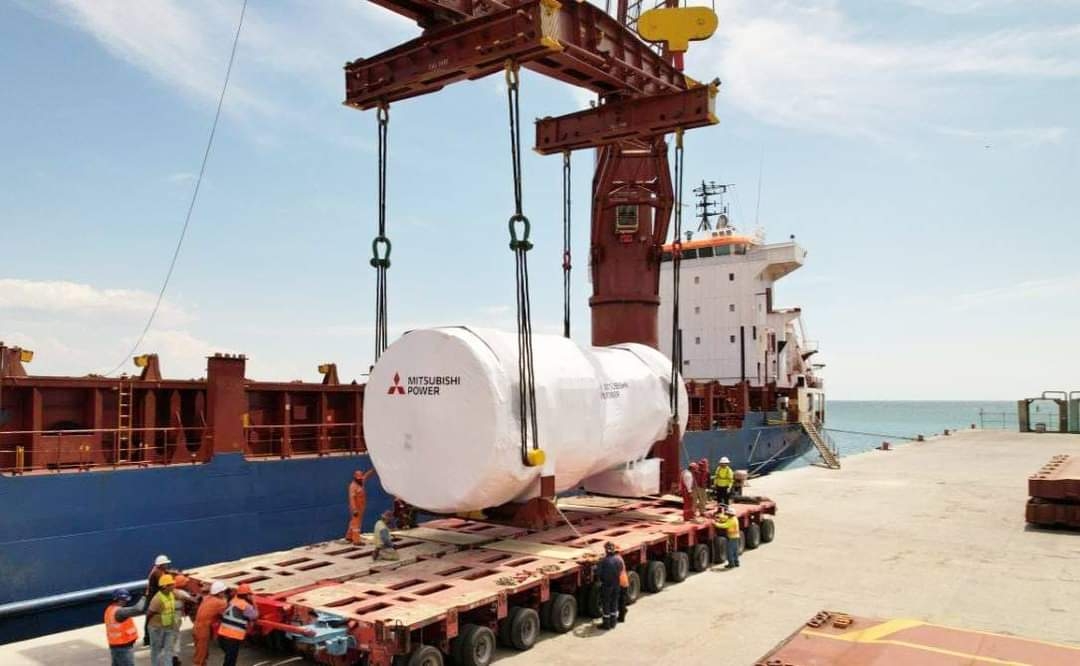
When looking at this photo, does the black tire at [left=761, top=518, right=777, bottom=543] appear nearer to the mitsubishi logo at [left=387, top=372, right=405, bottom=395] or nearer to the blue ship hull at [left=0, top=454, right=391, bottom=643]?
the blue ship hull at [left=0, top=454, right=391, bottom=643]

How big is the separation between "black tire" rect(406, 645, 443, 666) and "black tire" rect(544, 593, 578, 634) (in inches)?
81.8

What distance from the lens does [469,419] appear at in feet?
32.4

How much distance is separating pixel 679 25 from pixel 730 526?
402 inches

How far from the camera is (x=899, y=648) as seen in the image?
6426 millimetres

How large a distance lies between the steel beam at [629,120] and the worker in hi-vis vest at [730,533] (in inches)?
263

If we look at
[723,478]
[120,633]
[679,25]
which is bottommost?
[120,633]

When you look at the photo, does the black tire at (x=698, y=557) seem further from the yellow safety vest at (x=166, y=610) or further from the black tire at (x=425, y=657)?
the yellow safety vest at (x=166, y=610)

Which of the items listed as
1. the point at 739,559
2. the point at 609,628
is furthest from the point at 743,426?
the point at 609,628

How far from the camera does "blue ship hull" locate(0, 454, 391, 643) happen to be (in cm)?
1064

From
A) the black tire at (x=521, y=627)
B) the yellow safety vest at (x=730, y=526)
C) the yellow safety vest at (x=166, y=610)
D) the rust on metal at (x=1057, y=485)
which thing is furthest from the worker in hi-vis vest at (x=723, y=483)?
the yellow safety vest at (x=166, y=610)

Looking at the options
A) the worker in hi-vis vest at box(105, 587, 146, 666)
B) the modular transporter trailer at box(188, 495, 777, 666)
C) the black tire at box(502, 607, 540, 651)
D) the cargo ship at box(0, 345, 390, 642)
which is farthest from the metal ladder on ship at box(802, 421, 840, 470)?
the worker in hi-vis vest at box(105, 587, 146, 666)

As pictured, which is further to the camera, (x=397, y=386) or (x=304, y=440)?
(x=304, y=440)

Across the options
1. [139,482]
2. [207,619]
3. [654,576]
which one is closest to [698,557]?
[654,576]

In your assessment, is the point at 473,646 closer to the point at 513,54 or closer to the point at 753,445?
the point at 513,54
